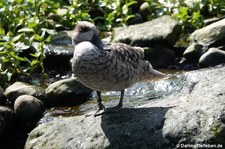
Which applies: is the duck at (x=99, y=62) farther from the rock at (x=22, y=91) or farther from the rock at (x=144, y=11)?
the rock at (x=144, y=11)

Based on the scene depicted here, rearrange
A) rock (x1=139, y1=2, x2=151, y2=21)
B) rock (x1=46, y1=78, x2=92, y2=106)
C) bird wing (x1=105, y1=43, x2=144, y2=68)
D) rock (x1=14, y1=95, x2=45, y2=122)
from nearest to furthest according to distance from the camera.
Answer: bird wing (x1=105, y1=43, x2=144, y2=68) < rock (x1=14, y1=95, x2=45, y2=122) < rock (x1=46, y1=78, x2=92, y2=106) < rock (x1=139, y1=2, x2=151, y2=21)

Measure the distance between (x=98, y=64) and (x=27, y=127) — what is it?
2.61m

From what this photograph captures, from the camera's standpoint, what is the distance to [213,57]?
880cm

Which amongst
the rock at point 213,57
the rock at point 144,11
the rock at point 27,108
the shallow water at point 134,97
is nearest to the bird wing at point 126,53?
the shallow water at point 134,97

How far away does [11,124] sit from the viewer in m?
7.60

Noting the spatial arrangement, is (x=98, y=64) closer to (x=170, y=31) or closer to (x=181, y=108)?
(x=181, y=108)

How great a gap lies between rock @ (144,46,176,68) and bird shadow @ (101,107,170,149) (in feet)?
11.6

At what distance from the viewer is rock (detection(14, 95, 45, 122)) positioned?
25.0 ft

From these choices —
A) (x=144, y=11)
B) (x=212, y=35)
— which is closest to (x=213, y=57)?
(x=212, y=35)

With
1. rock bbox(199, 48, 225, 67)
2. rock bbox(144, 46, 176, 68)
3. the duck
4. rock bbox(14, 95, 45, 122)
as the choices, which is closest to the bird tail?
the duck

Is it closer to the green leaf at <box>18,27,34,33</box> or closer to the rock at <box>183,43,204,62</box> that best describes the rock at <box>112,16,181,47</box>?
the rock at <box>183,43,204,62</box>

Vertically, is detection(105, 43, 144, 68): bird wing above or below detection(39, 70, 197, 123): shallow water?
Answer: above

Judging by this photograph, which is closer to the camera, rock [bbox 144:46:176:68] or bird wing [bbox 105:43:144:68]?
bird wing [bbox 105:43:144:68]

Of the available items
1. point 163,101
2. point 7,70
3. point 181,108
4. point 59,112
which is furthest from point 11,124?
point 181,108
